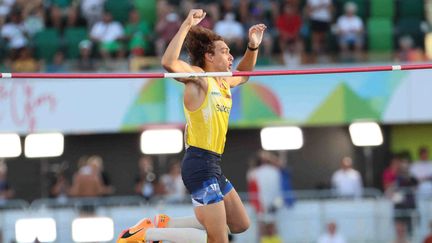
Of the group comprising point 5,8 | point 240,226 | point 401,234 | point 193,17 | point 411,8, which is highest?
point 5,8

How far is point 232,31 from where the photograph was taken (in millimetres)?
21016

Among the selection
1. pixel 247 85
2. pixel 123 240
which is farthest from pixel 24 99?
pixel 123 240

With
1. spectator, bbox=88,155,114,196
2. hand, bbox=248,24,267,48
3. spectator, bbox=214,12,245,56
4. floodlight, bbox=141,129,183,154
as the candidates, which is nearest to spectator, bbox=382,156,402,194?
spectator, bbox=214,12,245,56

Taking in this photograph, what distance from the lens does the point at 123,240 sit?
1155cm

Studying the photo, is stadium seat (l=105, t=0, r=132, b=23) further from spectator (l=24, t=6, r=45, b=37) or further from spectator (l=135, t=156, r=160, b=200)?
spectator (l=135, t=156, r=160, b=200)

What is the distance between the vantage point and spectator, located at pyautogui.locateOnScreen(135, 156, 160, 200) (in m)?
20.1

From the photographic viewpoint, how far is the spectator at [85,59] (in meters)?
20.5

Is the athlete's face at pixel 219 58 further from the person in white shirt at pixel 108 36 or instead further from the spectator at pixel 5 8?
the spectator at pixel 5 8

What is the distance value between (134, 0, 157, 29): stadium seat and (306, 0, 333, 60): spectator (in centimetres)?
250

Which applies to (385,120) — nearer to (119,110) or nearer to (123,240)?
(119,110)

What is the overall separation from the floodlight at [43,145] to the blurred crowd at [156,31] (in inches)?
46.4

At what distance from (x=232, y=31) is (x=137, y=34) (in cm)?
148

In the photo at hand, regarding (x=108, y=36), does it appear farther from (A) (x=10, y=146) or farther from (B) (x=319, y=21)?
(B) (x=319, y=21)

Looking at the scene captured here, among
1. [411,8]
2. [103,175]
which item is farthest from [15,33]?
[411,8]
